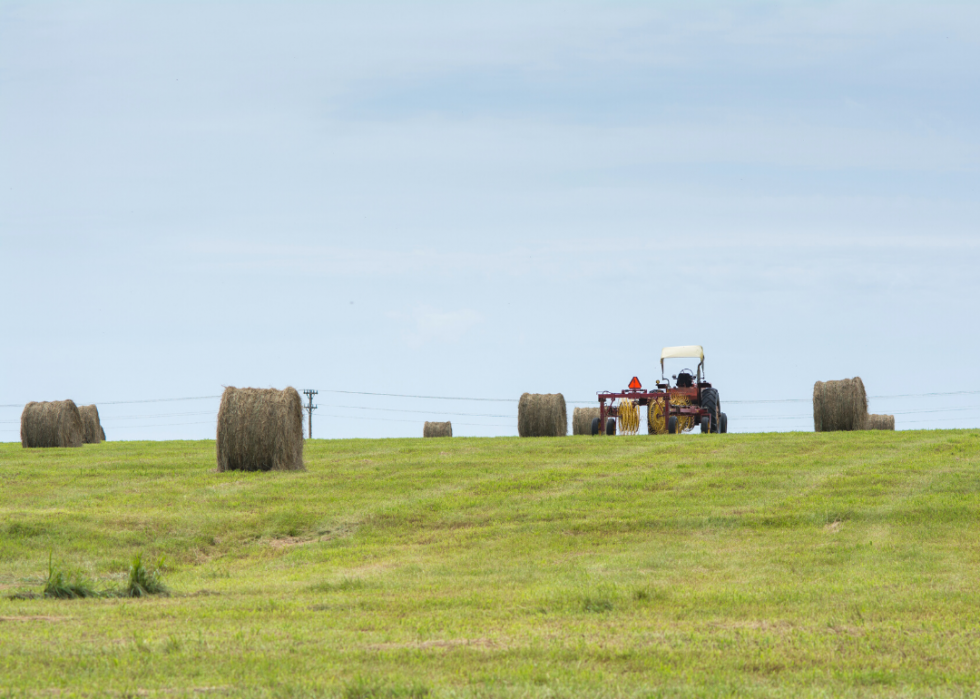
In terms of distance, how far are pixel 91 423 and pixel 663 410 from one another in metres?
24.1

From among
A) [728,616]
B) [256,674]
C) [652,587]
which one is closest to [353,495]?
[652,587]

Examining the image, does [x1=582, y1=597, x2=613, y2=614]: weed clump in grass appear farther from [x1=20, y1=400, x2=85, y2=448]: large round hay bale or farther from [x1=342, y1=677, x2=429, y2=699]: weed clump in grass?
[x1=20, y1=400, x2=85, y2=448]: large round hay bale

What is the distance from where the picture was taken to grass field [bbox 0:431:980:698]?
8781 mm

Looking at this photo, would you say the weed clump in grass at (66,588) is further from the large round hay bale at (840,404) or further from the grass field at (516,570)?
the large round hay bale at (840,404)

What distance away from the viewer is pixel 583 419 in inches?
1647

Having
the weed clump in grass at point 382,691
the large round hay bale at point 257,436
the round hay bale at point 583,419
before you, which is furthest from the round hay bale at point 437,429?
the weed clump in grass at point 382,691

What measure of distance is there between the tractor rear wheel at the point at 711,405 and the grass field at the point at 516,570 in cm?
621

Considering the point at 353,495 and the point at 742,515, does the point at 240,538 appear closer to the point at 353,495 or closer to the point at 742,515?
the point at 353,495

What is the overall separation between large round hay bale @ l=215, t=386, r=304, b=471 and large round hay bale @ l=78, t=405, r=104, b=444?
2082 centimetres

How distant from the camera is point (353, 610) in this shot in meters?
12.1

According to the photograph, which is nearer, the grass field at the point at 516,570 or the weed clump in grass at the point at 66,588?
the grass field at the point at 516,570

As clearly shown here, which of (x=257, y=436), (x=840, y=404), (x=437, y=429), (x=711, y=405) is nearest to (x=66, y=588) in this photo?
(x=257, y=436)

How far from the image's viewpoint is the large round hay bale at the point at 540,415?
123ft

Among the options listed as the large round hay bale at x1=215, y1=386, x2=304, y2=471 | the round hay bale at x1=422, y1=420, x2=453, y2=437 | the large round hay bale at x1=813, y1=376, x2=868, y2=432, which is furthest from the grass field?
the round hay bale at x1=422, y1=420, x2=453, y2=437
